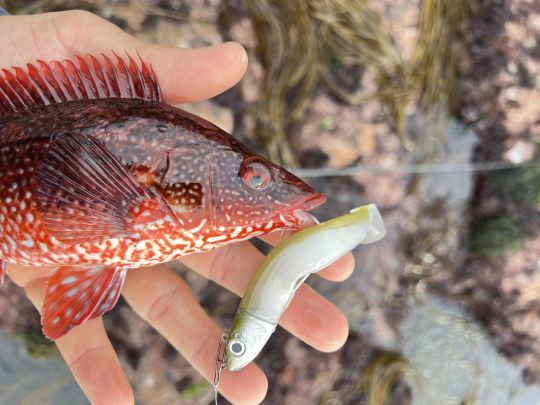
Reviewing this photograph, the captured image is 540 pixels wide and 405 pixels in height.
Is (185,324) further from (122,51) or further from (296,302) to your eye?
(122,51)

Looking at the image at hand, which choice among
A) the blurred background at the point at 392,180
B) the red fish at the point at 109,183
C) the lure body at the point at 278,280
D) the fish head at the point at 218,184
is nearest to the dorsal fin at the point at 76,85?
the red fish at the point at 109,183

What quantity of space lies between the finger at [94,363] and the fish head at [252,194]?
3.04 ft

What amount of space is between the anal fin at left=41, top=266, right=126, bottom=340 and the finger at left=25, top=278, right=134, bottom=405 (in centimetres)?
34

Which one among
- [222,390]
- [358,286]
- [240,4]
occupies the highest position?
[240,4]

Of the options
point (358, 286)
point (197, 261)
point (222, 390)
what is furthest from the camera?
point (358, 286)

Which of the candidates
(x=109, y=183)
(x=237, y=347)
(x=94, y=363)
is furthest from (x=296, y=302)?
(x=109, y=183)

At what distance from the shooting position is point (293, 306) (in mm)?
2531

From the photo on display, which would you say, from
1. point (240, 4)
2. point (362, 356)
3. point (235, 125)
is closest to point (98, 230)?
point (235, 125)

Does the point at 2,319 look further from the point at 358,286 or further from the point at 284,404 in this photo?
the point at 358,286

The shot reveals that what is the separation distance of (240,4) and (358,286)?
2372mm

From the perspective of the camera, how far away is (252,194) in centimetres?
206

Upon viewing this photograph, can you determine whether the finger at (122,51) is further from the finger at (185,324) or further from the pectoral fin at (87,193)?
the finger at (185,324)

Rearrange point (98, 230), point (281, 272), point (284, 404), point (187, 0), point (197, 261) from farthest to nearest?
point (284, 404) < point (187, 0) < point (197, 261) < point (281, 272) < point (98, 230)

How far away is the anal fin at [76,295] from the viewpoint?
7.05 feet
